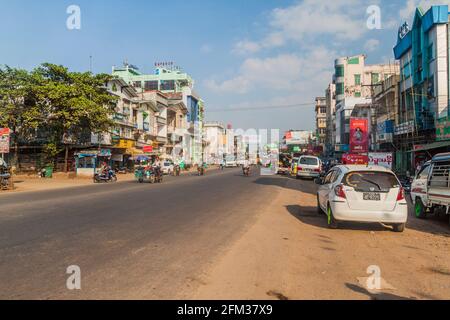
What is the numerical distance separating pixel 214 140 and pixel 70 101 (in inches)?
3349

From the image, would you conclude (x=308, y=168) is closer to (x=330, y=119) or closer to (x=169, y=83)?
(x=330, y=119)

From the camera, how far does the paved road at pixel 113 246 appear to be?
4867mm

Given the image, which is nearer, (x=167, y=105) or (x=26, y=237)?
(x=26, y=237)

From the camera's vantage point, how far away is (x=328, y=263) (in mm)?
6258

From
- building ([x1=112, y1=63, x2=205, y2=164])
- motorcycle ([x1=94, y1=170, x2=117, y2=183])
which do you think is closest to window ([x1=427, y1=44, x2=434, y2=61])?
motorcycle ([x1=94, y1=170, x2=117, y2=183])

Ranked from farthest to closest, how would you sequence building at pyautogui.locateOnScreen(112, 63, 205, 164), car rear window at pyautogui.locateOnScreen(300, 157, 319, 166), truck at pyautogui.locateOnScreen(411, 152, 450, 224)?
1. building at pyautogui.locateOnScreen(112, 63, 205, 164)
2. car rear window at pyautogui.locateOnScreen(300, 157, 319, 166)
3. truck at pyautogui.locateOnScreen(411, 152, 450, 224)

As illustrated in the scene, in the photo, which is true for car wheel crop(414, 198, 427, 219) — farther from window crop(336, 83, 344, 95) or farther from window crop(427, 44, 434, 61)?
window crop(336, 83, 344, 95)

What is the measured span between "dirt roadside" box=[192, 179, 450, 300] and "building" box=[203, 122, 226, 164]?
314ft

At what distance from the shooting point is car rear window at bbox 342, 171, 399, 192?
9094mm

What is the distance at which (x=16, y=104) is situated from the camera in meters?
34.9

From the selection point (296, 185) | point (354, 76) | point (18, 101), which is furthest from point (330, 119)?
point (18, 101)

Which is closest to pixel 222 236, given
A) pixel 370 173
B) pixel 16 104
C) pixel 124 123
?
pixel 370 173

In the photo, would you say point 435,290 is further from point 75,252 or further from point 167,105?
point 167,105
